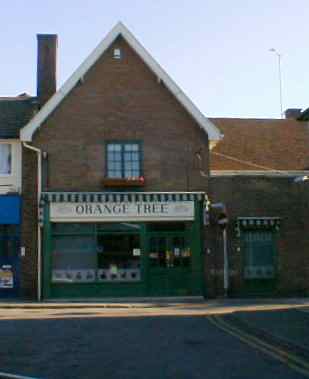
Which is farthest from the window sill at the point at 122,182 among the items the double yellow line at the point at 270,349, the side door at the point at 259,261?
the double yellow line at the point at 270,349

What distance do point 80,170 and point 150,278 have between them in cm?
509

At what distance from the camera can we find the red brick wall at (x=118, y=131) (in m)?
28.2

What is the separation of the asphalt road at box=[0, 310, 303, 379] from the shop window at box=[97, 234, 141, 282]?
1031 cm

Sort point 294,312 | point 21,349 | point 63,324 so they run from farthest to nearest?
point 294,312 < point 63,324 < point 21,349

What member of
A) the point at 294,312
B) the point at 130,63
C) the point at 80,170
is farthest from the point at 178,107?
the point at 294,312

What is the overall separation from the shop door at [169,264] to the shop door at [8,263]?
531 cm

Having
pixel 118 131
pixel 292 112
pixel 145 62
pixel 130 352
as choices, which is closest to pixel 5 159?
pixel 118 131

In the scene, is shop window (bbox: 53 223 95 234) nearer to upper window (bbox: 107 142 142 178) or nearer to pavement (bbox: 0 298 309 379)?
upper window (bbox: 107 142 142 178)

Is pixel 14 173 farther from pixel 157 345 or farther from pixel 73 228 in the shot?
pixel 157 345

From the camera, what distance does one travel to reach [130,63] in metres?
28.9

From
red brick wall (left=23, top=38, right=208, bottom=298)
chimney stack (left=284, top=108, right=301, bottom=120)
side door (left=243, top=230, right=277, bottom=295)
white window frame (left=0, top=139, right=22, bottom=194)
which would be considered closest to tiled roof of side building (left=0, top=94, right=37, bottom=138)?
white window frame (left=0, top=139, right=22, bottom=194)

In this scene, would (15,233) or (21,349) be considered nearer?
(21,349)

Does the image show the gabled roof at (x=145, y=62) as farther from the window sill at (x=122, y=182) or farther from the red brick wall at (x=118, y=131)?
the window sill at (x=122, y=182)

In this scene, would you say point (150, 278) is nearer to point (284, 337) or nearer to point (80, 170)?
point (80, 170)
